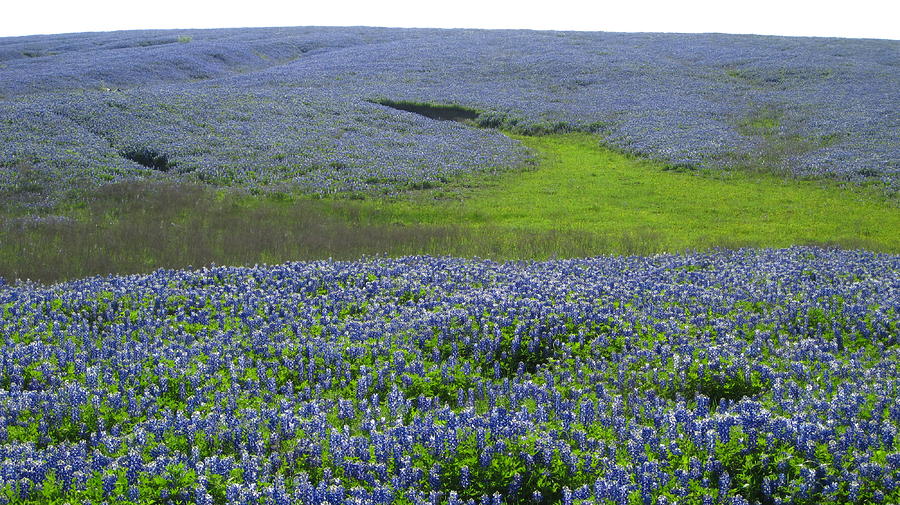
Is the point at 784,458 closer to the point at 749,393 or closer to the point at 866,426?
the point at 866,426

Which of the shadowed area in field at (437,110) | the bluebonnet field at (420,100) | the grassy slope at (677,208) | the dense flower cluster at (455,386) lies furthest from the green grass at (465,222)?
the shadowed area in field at (437,110)

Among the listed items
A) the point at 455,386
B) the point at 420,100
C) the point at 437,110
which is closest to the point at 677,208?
the point at 455,386

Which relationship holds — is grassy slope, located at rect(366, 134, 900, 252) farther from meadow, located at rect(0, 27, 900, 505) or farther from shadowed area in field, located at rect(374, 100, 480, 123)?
shadowed area in field, located at rect(374, 100, 480, 123)

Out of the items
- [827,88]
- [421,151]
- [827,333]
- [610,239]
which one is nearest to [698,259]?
[610,239]

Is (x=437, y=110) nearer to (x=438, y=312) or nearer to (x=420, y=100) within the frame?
(x=420, y=100)

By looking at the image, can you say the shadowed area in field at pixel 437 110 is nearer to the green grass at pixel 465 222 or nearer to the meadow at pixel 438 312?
the meadow at pixel 438 312

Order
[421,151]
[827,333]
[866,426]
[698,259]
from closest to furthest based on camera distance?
[866,426] < [827,333] < [698,259] < [421,151]

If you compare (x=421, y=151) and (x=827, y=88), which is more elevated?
(x=827, y=88)
